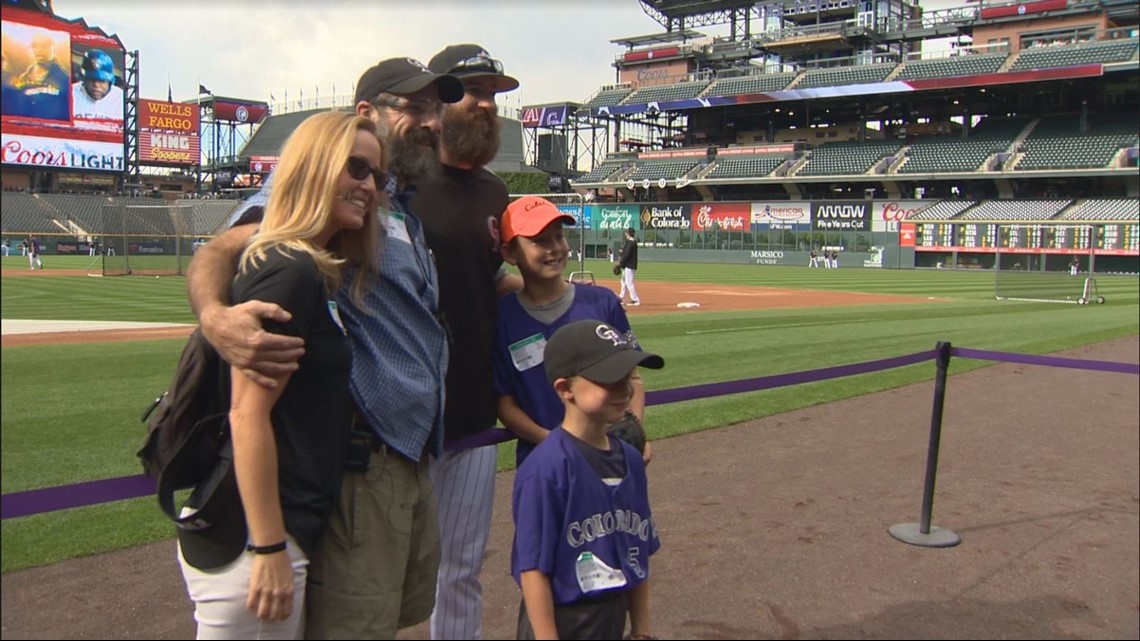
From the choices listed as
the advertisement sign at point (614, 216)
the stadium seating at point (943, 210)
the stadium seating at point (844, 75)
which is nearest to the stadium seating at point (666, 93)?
the stadium seating at point (844, 75)

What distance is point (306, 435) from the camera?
1.91m

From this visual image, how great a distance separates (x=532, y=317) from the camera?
2.81 meters

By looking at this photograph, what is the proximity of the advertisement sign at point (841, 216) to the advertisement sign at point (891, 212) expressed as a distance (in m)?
0.42

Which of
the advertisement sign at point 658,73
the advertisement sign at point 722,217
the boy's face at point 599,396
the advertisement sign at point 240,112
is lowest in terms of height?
the boy's face at point 599,396

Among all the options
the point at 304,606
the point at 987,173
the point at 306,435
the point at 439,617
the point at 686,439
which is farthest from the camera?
the point at 987,173

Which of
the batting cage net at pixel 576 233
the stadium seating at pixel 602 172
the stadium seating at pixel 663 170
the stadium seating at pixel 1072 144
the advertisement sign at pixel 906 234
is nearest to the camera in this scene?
the batting cage net at pixel 576 233

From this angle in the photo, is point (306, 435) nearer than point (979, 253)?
Yes

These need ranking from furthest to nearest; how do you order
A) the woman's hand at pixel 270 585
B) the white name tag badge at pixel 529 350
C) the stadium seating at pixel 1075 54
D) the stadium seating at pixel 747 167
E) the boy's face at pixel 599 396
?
1. the stadium seating at pixel 747 167
2. the stadium seating at pixel 1075 54
3. the white name tag badge at pixel 529 350
4. the boy's face at pixel 599 396
5. the woman's hand at pixel 270 585

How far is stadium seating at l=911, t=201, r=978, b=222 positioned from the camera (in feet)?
158

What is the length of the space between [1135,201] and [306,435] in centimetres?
5024

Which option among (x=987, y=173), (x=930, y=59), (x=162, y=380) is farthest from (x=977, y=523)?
(x=930, y=59)

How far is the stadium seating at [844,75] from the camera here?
5572 centimetres

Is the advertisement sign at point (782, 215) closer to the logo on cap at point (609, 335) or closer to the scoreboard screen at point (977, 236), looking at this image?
the scoreboard screen at point (977, 236)

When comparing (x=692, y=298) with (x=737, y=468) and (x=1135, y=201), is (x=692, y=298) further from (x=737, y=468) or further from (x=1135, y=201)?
(x=1135, y=201)
